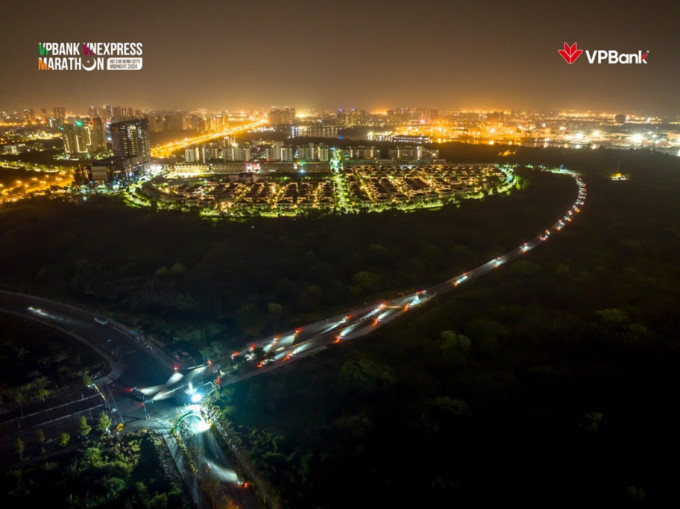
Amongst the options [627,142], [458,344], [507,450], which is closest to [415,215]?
[458,344]

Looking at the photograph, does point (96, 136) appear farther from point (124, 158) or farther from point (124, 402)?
point (124, 402)

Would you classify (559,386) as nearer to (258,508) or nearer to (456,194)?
(258,508)

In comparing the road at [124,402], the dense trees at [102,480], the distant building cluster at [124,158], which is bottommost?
the dense trees at [102,480]

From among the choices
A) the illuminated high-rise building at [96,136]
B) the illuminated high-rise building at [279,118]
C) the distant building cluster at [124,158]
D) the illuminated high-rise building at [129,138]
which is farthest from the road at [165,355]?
the illuminated high-rise building at [279,118]

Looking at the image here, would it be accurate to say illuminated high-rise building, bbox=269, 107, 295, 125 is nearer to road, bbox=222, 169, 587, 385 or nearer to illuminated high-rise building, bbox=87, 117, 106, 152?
illuminated high-rise building, bbox=87, 117, 106, 152

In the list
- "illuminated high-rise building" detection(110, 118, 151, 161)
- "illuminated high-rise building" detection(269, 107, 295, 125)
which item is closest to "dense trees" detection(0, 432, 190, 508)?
"illuminated high-rise building" detection(110, 118, 151, 161)

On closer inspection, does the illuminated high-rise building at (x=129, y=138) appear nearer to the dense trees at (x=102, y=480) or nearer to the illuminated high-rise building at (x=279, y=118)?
the dense trees at (x=102, y=480)

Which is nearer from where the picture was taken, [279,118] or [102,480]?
[102,480]

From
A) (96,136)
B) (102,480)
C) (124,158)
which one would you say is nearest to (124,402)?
(102,480)

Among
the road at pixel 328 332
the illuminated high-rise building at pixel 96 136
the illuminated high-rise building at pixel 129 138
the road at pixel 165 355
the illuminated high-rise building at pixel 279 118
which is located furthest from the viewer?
the illuminated high-rise building at pixel 279 118

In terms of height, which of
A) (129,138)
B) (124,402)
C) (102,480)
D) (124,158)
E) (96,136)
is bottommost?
(102,480)

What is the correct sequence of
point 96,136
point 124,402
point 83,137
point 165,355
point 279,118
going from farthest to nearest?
1. point 279,118
2. point 96,136
3. point 83,137
4. point 165,355
5. point 124,402
